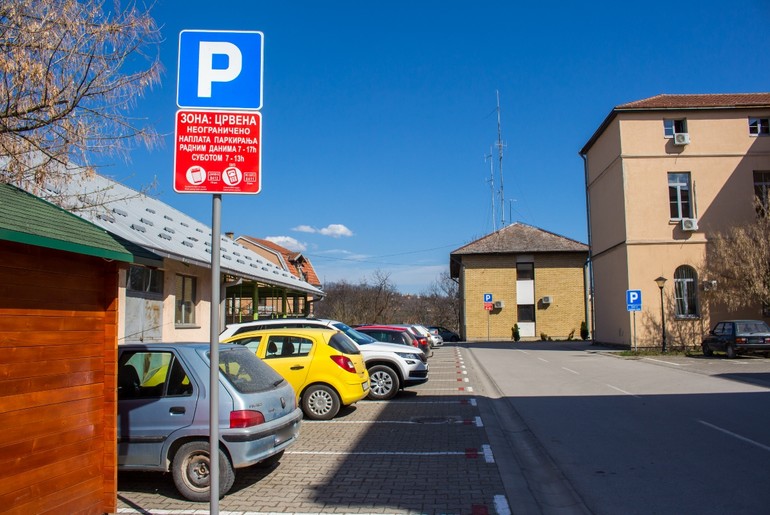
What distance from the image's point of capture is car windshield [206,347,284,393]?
21.4ft

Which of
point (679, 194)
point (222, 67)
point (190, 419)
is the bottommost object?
point (190, 419)

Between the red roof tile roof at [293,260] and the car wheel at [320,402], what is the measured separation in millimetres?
40323

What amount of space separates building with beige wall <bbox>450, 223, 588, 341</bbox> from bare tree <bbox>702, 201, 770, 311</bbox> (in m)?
19.2

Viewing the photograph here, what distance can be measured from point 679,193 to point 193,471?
31814mm

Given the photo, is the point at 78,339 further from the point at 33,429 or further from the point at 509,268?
the point at 509,268

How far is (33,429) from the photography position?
4738 mm

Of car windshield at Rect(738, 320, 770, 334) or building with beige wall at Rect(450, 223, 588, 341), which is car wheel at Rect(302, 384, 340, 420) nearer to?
car windshield at Rect(738, 320, 770, 334)

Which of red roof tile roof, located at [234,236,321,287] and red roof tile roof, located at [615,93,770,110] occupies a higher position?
red roof tile roof, located at [615,93,770,110]

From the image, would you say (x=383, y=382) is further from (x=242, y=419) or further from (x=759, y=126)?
(x=759, y=126)

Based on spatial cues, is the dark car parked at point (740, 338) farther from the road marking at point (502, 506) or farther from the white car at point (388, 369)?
the road marking at point (502, 506)

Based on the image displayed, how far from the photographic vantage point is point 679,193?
3269 cm

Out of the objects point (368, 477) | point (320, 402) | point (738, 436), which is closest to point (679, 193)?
point (738, 436)

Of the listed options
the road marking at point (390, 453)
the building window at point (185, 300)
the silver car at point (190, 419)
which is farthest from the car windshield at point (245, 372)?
the building window at point (185, 300)

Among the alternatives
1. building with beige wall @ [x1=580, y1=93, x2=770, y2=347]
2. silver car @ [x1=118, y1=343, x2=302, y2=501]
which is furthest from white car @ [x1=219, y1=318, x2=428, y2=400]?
building with beige wall @ [x1=580, y1=93, x2=770, y2=347]
